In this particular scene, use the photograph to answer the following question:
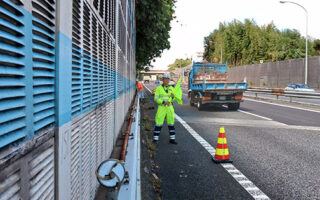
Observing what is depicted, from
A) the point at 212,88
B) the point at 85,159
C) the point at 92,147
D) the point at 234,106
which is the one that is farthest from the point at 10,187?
the point at 234,106

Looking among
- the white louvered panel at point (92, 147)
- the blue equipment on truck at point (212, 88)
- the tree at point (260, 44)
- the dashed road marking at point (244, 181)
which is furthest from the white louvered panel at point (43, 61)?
the tree at point (260, 44)

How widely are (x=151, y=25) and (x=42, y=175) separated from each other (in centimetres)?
1940

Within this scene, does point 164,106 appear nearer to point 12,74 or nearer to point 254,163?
point 254,163

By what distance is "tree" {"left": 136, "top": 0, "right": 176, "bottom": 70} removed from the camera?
60.9ft

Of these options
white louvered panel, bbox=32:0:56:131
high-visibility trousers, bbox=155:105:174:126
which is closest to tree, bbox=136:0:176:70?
high-visibility trousers, bbox=155:105:174:126

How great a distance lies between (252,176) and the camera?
5.22 m

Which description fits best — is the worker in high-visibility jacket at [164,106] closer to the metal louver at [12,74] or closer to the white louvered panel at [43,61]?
the white louvered panel at [43,61]

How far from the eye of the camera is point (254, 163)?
6055mm

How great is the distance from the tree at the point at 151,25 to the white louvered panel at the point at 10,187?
17.4 meters

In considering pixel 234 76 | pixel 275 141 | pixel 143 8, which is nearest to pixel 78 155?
pixel 275 141

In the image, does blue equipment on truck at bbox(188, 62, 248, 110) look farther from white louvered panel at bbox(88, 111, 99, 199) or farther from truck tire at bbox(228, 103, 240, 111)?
white louvered panel at bbox(88, 111, 99, 199)

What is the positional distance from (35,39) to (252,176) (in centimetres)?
471

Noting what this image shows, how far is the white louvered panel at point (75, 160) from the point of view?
6.81ft

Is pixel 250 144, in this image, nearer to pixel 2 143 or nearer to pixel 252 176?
pixel 252 176
